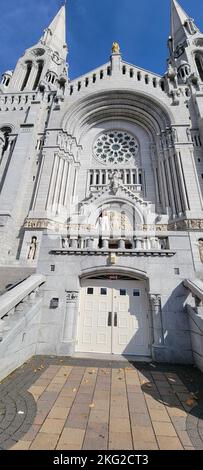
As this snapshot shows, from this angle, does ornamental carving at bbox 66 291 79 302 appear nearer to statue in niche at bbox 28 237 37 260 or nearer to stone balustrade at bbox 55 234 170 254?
stone balustrade at bbox 55 234 170 254

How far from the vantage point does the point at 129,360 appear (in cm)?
682

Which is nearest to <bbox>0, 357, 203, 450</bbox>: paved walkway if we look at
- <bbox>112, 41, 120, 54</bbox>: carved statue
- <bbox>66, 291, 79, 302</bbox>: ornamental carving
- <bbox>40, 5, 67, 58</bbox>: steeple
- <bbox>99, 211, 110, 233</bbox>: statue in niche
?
<bbox>66, 291, 79, 302</bbox>: ornamental carving

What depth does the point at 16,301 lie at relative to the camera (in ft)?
19.9

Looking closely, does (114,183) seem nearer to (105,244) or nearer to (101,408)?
(105,244)

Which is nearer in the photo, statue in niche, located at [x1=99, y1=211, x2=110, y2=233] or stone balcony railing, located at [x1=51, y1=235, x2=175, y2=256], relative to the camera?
stone balcony railing, located at [x1=51, y1=235, x2=175, y2=256]

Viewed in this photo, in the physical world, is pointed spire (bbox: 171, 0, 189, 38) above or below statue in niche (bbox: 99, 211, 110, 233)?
above

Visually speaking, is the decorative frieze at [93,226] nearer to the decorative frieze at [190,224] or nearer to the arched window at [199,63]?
the decorative frieze at [190,224]

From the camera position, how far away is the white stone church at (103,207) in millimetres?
7262

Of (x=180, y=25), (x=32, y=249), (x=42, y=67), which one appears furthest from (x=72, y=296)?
(x=180, y=25)

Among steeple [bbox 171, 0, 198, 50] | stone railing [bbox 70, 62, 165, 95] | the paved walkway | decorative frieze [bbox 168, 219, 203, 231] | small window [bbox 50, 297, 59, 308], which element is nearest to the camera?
the paved walkway

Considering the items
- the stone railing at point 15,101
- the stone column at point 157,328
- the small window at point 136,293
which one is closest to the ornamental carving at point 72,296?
the small window at point 136,293

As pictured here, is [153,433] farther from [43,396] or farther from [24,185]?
[24,185]

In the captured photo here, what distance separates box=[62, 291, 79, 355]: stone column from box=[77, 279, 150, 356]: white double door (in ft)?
1.40

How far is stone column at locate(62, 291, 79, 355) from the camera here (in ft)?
23.4
